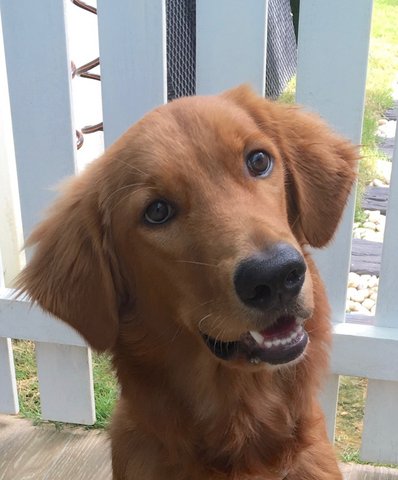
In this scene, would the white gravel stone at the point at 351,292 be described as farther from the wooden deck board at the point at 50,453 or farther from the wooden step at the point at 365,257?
the wooden deck board at the point at 50,453

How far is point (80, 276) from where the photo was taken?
202cm

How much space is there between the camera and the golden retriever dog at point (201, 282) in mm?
1813

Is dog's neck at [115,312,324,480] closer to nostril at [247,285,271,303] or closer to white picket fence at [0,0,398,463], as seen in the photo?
nostril at [247,285,271,303]

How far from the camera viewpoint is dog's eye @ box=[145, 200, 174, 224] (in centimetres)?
187

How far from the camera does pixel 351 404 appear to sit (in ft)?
10.8

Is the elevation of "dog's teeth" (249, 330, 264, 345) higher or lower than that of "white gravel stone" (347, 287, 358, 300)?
higher

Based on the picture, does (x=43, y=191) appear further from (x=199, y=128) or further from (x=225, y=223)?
(x=225, y=223)

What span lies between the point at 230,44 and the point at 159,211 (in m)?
0.90

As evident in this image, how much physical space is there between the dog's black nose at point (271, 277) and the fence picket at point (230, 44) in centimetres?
104

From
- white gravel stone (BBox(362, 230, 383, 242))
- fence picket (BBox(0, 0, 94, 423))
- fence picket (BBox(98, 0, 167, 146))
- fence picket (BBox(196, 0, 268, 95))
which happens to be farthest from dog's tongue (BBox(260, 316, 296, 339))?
white gravel stone (BBox(362, 230, 383, 242))

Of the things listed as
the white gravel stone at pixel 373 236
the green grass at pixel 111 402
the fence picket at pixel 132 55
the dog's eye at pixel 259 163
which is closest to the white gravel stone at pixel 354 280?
the white gravel stone at pixel 373 236

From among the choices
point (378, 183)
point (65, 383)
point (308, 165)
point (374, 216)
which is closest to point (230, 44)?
point (308, 165)

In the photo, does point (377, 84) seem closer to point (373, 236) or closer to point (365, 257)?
point (373, 236)

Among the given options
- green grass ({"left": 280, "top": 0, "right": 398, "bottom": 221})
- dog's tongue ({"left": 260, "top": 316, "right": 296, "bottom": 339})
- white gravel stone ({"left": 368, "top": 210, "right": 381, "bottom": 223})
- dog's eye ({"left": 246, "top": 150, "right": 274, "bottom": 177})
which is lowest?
white gravel stone ({"left": 368, "top": 210, "right": 381, "bottom": 223})
